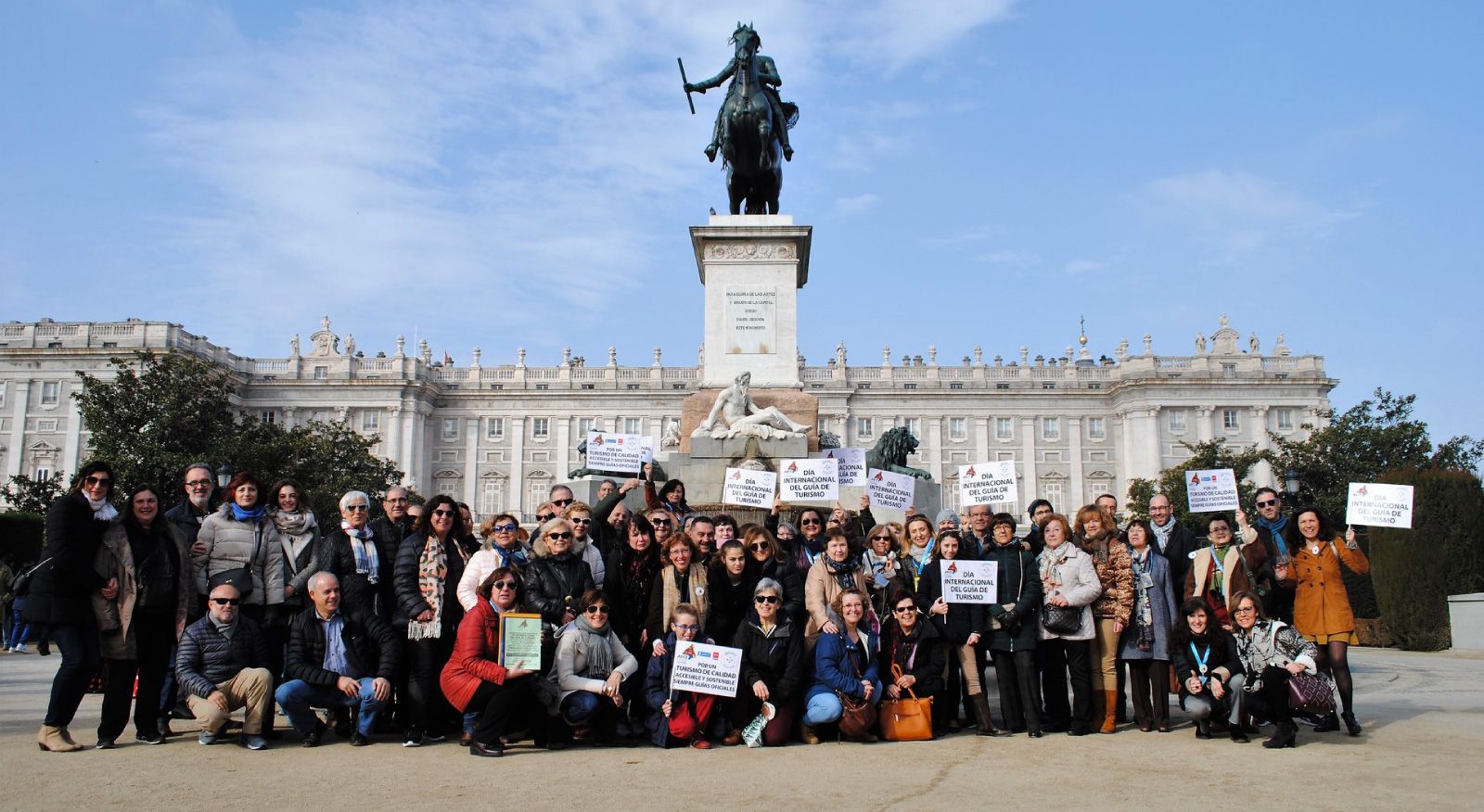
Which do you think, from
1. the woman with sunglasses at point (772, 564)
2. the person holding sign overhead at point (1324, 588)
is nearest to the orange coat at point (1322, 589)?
the person holding sign overhead at point (1324, 588)

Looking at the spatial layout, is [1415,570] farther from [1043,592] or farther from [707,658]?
[707,658]

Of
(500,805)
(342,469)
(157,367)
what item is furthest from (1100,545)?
(342,469)

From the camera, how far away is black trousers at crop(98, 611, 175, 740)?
720 cm

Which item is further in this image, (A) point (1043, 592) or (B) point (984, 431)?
(B) point (984, 431)

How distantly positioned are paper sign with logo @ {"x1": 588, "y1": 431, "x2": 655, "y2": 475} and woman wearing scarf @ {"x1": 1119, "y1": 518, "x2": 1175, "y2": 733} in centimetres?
597

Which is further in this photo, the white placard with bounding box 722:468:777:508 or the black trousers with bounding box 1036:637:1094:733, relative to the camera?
the white placard with bounding box 722:468:777:508

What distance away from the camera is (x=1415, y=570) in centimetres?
2186

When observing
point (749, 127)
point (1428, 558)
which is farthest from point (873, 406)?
point (749, 127)

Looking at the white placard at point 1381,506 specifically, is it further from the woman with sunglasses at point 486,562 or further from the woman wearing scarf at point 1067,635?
the woman with sunglasses at point 486,562

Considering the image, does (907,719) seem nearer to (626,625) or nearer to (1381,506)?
(626,625)

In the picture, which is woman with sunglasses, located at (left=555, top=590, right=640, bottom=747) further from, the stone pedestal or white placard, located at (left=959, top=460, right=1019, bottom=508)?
the stone pedestal

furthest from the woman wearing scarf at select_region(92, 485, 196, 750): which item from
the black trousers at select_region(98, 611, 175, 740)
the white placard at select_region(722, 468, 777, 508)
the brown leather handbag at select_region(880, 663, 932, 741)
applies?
the white placard at select_region(722, 468, 777, 508)

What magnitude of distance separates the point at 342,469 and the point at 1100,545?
153 ft

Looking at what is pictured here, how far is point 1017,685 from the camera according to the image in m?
8.16
